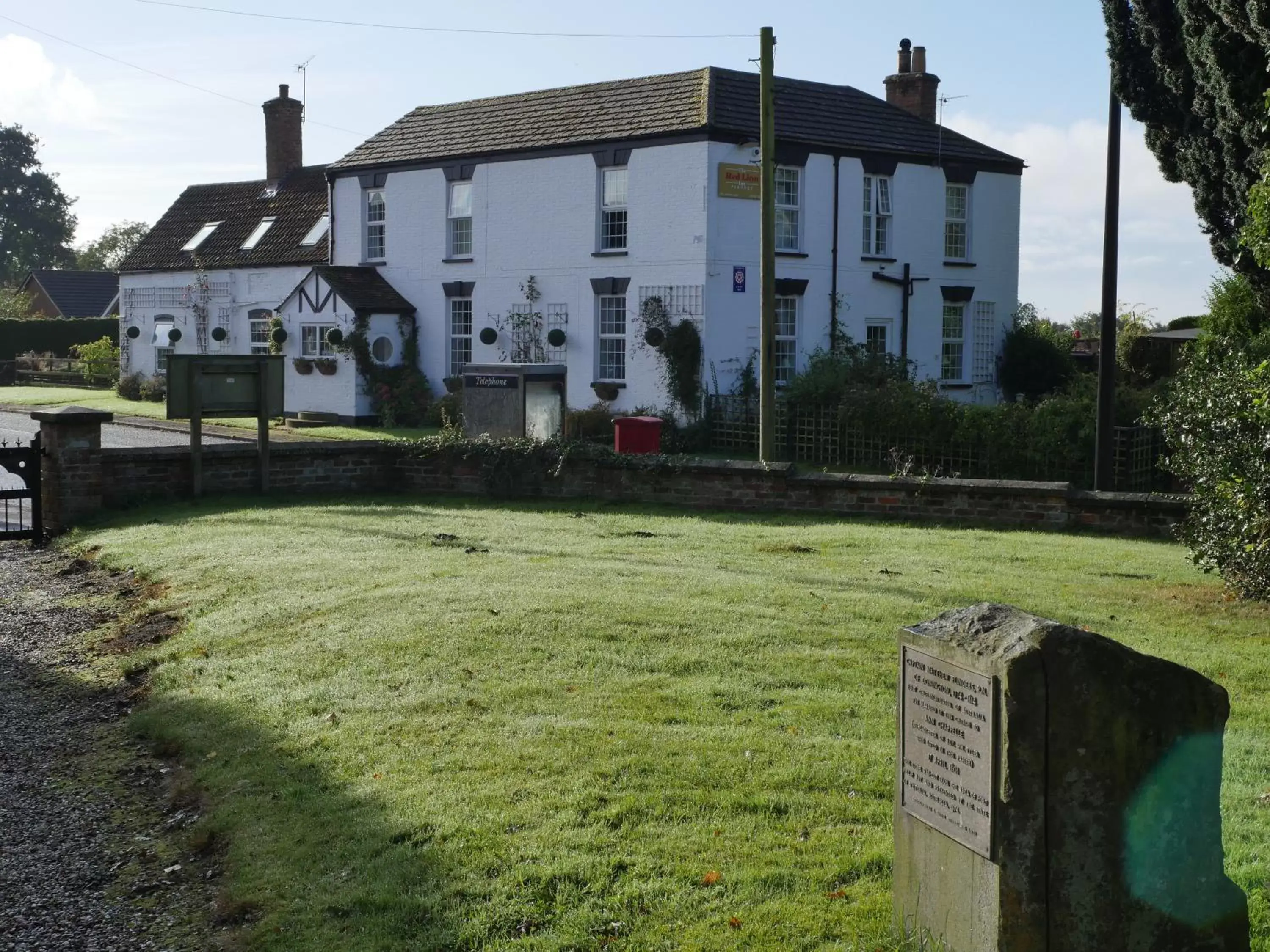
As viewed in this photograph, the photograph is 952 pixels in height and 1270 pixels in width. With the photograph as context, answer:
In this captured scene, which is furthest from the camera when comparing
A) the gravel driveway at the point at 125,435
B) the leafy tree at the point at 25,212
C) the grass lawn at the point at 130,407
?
the leafy tree at the point at 25,212

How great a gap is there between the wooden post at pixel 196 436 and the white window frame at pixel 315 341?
573 inches

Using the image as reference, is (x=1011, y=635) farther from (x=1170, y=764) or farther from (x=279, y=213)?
Answer: (x=279, y=213)

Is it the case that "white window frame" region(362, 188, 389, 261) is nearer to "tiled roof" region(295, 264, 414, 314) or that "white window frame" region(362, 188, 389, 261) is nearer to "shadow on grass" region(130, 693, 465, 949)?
"tiled roof" region(295, 264, 414, 314)

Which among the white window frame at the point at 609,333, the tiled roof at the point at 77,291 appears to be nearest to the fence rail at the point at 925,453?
the white window frame at the point at 609,333

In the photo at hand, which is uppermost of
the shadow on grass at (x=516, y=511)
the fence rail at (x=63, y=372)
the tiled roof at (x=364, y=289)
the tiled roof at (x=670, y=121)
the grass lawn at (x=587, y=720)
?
the tiled roof at (x=670, y=121)

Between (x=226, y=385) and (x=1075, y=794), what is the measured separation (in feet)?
52.4

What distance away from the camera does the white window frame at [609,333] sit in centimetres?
2930

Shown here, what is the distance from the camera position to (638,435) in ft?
66.4

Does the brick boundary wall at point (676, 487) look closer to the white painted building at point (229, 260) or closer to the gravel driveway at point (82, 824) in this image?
the gravel driveway at point (82, 824)

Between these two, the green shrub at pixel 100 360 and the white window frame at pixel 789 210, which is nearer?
the white window frame at pixel 789 210

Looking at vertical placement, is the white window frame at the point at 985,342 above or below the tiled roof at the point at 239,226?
below

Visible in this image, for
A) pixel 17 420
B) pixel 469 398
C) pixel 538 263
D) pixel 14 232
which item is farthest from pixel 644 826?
pixel 14 232

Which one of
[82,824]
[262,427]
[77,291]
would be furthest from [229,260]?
[77,291]

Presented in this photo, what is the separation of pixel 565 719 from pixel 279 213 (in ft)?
114
